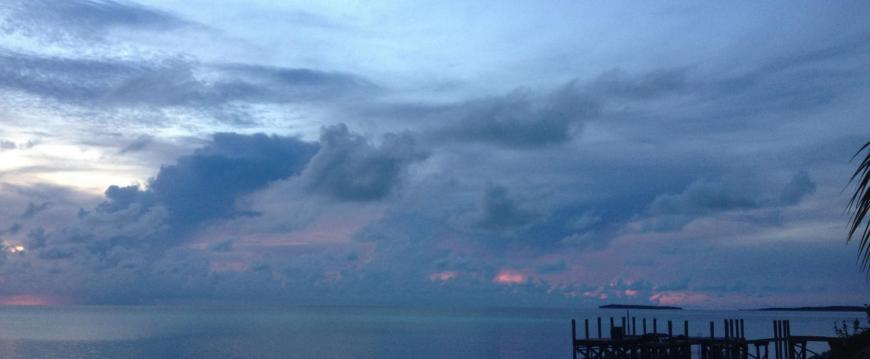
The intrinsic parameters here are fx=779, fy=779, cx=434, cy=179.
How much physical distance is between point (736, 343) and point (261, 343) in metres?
79.2

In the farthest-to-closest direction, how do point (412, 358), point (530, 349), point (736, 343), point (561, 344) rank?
point (561, 344) → point (530, 349) → point (412, 358) → point (736, 343)

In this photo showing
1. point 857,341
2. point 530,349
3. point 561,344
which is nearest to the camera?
point 857,341

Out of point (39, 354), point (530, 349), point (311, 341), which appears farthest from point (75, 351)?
point (530, 349)

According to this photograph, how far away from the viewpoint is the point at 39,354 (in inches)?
3748

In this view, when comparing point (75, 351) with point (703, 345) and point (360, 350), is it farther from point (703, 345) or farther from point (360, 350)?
→ point (703, 345)

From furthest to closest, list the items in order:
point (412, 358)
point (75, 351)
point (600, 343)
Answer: point (75, 351), point (412, 358), point (600, 343)

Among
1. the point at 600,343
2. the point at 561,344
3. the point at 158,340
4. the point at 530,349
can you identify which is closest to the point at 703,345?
the point at 600,343

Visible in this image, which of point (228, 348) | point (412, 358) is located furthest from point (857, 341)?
point (228, 348)

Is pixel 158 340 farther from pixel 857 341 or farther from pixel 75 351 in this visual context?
pixel 857 341

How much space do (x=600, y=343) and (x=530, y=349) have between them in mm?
57803

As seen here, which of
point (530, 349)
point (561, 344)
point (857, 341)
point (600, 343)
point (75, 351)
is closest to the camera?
point (857, 341)

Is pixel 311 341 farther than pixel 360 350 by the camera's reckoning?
Yes

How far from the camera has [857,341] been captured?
27.8 metres

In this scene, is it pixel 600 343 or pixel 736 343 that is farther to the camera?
pixel 736 343
